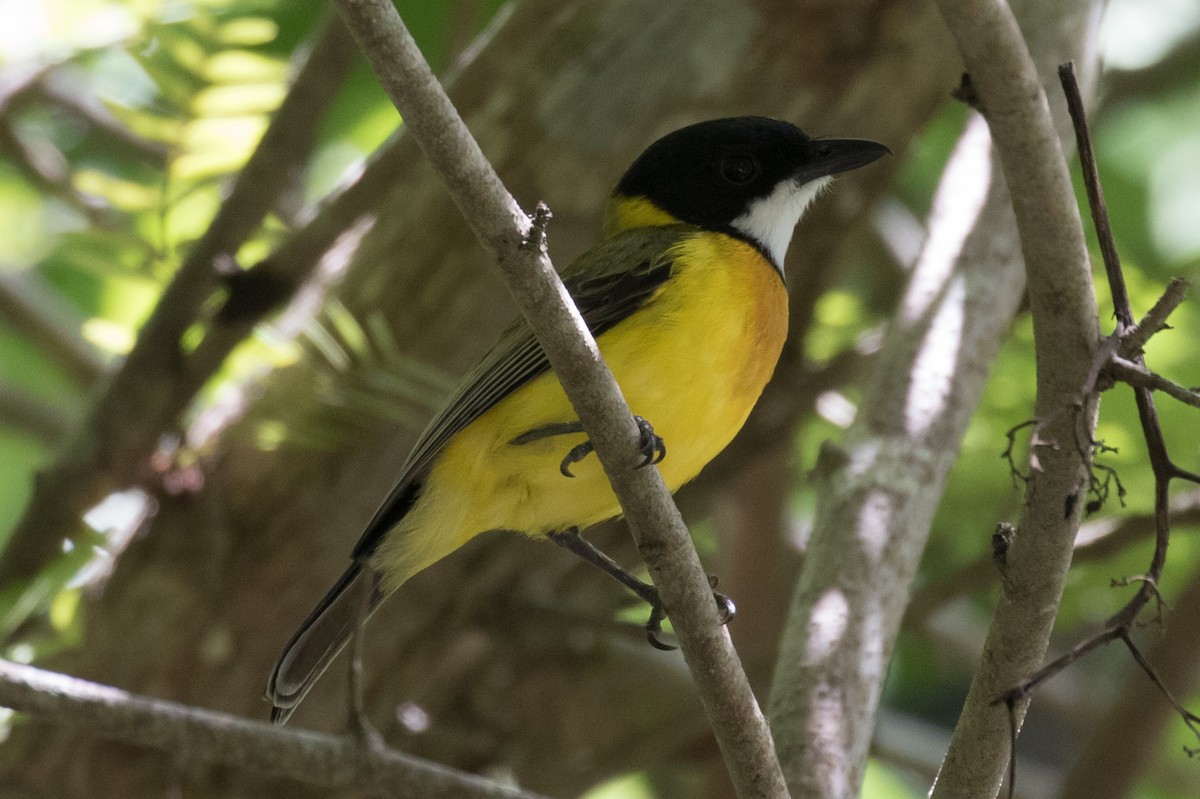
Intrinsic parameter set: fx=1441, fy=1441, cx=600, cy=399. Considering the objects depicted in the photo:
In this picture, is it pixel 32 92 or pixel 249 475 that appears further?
pixel 32 92

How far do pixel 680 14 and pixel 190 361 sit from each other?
7.36ft

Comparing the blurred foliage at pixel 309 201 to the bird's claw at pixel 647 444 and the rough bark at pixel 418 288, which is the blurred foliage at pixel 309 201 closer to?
the rough bark at pixel 418 288

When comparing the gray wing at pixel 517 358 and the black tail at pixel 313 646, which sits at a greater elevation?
the gray wing at pixel 517 358

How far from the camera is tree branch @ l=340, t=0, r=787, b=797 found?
236 centimetres

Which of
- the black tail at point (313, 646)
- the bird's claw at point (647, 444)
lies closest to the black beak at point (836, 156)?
the bird's claw at point (647, 444)

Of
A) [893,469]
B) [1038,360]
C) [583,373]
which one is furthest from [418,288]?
Result: [1038,360]

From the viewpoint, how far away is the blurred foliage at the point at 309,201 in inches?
208

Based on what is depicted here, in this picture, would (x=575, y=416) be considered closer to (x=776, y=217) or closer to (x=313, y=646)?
(x=313, y=646)

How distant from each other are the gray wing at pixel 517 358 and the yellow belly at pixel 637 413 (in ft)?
0.14

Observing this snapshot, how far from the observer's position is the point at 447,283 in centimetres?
530

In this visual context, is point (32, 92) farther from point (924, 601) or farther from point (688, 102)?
point (924, 601)

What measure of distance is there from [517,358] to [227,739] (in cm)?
135

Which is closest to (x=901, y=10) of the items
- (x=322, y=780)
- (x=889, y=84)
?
(x=889, y=84)

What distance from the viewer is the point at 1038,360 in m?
2.72
